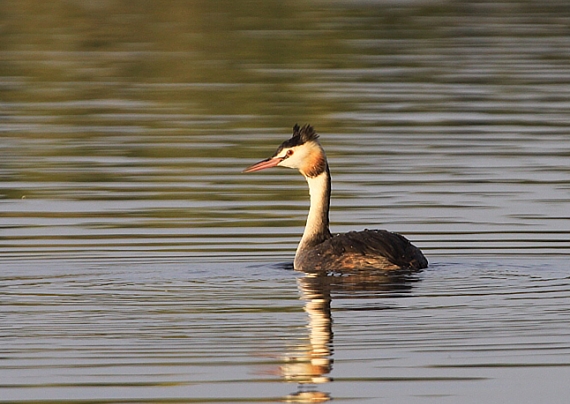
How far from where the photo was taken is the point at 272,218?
56.2 feet

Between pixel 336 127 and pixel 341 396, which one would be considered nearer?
pixel 341 396

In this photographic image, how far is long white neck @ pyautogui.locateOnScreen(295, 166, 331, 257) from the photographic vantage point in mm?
15031

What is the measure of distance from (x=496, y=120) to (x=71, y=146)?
671 centimetres

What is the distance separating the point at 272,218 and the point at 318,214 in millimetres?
1921

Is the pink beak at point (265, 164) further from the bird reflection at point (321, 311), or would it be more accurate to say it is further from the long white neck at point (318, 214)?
the bird reflection at point (321, 311)

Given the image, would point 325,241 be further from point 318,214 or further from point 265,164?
point 265,164

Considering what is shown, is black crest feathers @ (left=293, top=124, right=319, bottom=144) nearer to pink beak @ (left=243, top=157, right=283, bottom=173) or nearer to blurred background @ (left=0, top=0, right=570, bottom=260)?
pink beak @ (left=243, top=157, right=283, bottom=173)

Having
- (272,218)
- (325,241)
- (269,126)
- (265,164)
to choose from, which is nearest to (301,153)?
(265,164)

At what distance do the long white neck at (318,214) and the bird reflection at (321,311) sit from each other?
2.43ft

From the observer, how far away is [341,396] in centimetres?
973

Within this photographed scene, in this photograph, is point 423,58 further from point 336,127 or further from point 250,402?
point 250,402

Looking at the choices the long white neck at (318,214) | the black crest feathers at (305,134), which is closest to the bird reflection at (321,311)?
the long white neck at (318,214)

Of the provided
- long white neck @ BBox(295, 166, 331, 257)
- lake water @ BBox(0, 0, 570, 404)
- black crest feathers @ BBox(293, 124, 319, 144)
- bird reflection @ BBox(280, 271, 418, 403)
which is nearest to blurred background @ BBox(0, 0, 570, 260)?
lake water @ BBox(0, 0, 570, 404)

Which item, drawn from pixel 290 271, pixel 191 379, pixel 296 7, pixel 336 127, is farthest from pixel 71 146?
pixel 296 7
